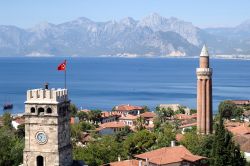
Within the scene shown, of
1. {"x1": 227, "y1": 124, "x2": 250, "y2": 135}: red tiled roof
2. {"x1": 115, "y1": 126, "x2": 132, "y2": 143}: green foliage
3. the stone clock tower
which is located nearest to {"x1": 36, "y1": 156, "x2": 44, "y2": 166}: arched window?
the stone clock tower

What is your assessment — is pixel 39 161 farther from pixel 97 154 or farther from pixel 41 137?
pixel 97 154

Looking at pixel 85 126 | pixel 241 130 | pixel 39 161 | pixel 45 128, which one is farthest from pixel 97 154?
pixel 85 126

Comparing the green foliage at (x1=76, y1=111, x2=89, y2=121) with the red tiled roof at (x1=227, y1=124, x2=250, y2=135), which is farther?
the green foliage at (x1=76, y1=111, x2=89, y2=121)

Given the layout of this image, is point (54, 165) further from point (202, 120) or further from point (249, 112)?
point (249, 112)

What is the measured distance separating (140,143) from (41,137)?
2623cm

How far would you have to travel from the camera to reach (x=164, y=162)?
37.5 m

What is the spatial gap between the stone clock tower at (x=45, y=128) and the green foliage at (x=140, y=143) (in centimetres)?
2424

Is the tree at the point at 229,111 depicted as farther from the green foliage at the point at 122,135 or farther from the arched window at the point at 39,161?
the arched window at the point at 39,161

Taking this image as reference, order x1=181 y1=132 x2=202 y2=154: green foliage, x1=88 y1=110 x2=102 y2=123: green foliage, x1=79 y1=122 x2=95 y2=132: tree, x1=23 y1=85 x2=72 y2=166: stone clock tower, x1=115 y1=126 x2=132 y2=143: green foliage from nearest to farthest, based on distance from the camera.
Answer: x1=23 y1=85 x2=72 y2=166: stone clock tower → x1=181 y1=132 x2=202 y2=154: green foliage → x1=115 y1=126 x2=132 y2=143: green foliage → x1=79 y1=122 x2=95 y2=132: tree → x1=88 y1=110 x2=102 y2=123: green foliage

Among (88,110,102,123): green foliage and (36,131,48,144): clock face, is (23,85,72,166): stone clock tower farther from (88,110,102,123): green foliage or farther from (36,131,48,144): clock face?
(88,110,102,123): green foliage

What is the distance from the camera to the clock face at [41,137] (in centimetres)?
2534

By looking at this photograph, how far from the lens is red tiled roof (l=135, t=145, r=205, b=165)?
124ft

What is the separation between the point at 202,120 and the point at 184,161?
93.6 ft

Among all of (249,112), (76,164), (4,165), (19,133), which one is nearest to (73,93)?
(249,112)
